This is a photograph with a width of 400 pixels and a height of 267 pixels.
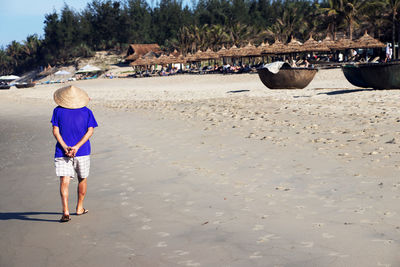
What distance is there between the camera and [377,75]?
1458 centimetres

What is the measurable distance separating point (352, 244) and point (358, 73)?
12950 millimetres

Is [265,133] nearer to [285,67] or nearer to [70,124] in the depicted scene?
[70,124]

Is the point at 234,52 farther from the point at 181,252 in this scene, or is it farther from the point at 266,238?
the point at 181,252

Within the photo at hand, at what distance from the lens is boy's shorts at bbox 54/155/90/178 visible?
4.34m

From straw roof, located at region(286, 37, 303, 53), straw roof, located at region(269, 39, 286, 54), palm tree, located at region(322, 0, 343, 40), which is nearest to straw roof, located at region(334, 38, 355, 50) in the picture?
straw roof, located at region(286, 37, 303, 53)

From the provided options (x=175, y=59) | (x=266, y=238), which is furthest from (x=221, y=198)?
(x=175, y=59)

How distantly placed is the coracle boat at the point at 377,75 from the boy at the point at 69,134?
12.1 meters

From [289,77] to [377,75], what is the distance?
393 centimetres

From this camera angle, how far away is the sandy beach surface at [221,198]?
11.3ft

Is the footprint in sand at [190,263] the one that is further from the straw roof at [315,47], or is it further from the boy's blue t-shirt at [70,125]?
the straw roof at [315,47]

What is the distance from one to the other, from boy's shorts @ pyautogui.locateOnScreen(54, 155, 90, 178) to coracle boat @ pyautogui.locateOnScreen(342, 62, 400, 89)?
39.9ft

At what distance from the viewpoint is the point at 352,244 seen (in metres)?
3.40

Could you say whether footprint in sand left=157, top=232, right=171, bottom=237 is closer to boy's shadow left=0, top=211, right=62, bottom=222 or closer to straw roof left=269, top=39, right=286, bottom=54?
boy's shadow left=0, top=211, right=62, bottom=222

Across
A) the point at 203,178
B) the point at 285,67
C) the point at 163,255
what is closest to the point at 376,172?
the point at 203,178
